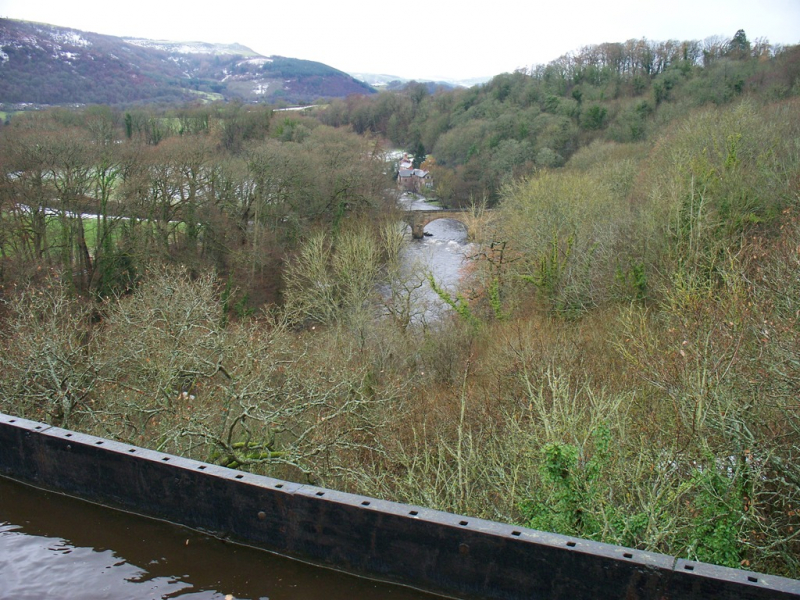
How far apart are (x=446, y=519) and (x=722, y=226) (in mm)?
19273

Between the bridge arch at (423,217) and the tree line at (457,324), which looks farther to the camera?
the bridge arch at (423,217)

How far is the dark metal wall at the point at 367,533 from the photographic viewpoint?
4008 millimetres

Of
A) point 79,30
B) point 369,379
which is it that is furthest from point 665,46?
point 79,30

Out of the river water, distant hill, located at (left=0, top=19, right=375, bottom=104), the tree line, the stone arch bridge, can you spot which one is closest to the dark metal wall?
the tree line

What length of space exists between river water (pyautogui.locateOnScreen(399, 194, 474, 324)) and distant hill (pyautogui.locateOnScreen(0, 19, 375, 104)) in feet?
149

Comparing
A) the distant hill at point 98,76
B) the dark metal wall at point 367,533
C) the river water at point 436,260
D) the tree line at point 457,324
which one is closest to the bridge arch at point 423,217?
the river water at point 436,260

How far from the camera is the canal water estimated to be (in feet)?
14.5

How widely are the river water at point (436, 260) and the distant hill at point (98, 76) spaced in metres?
45.3

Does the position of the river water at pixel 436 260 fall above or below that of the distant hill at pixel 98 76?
below

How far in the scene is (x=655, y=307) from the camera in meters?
19.8

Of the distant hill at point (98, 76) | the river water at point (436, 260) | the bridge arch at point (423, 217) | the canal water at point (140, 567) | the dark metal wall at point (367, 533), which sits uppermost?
the distant hill at point (98, 76)

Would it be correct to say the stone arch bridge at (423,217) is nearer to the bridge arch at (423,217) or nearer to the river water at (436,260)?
the bridge arch at (423,217)

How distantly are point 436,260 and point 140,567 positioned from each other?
131 ft

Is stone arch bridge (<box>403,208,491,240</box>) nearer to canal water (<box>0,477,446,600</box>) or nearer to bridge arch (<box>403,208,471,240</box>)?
bridge arch (<box>403,208,471,240</box>)
